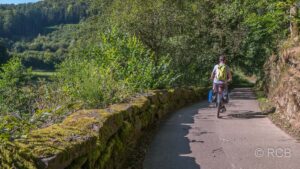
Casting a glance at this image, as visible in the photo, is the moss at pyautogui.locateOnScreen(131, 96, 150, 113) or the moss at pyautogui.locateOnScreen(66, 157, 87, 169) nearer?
the moss at pyautogui.locateOnScreen(66, 157, 87, 169)

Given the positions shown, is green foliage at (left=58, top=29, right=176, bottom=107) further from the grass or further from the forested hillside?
the grass

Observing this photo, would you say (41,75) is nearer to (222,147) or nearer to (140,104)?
(140,104)

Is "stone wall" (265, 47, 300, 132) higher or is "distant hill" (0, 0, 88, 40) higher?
"distant hill" (0, 0, 88, 40)

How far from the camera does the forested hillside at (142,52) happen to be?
6883mm

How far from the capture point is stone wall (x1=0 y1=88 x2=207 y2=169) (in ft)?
9.36

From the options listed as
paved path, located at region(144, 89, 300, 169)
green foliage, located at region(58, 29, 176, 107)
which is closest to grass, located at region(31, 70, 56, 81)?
green foliage, located at region(58, 29, 176, 107)

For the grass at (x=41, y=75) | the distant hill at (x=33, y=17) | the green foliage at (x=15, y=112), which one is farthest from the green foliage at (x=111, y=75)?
the distant hill at (x=33, y=17)

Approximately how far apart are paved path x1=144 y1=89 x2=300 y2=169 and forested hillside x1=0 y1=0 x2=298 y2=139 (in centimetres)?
138

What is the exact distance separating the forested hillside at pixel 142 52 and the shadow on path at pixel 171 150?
125cm

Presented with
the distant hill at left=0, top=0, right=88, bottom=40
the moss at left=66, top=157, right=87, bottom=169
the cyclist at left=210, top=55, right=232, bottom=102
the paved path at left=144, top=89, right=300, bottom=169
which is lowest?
the paved path at left=144, top=89, right=300, bottom=169

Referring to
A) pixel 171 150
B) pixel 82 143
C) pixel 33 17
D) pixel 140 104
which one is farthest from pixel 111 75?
pixel 33 17

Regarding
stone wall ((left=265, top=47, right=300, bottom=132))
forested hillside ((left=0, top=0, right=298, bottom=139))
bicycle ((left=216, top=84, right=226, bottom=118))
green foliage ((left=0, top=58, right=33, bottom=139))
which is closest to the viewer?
green foliage ((left=0, top=58, right=33, bottom=139))

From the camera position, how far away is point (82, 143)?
142 inches

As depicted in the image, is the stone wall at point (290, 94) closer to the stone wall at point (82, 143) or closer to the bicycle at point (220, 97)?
the bicycle at point (220, 97)
